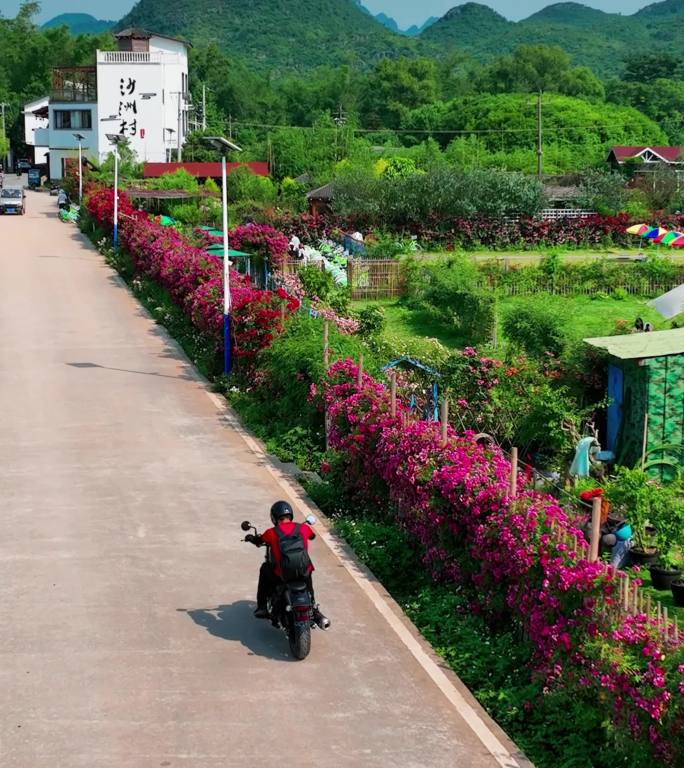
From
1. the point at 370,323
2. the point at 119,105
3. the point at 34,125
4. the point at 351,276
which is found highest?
the point at 119,105

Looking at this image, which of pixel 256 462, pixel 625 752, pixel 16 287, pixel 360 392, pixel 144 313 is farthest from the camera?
pixel 16 287

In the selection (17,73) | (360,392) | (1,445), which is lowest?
(1,445)

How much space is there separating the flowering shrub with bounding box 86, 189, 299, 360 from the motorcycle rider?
9983mm

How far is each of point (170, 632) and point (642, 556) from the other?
17.6 feet

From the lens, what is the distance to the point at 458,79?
16238cm

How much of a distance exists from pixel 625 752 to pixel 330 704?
2372 mm

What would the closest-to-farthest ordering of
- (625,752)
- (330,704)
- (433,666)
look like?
(625,752) < (330,704) < (433,666)

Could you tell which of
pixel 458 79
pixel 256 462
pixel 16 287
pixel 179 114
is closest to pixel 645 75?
pixel 458 79

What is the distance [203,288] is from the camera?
24.7m

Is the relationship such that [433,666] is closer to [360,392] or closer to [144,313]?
[360,392]

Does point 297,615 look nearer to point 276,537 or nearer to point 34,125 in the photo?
point 276,537

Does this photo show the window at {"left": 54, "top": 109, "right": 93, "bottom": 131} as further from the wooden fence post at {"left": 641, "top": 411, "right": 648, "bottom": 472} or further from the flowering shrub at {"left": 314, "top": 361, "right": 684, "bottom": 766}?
the flowering shrub at {"left": 314, "top": 361, "right": 684, "bottom": 766}

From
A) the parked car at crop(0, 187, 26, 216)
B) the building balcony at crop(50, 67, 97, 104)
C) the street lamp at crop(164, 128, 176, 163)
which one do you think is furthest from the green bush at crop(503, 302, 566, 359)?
the building balcony at crop(50, 67, 97, 104)

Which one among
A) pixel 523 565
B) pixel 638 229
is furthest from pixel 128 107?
pixel 523 565
